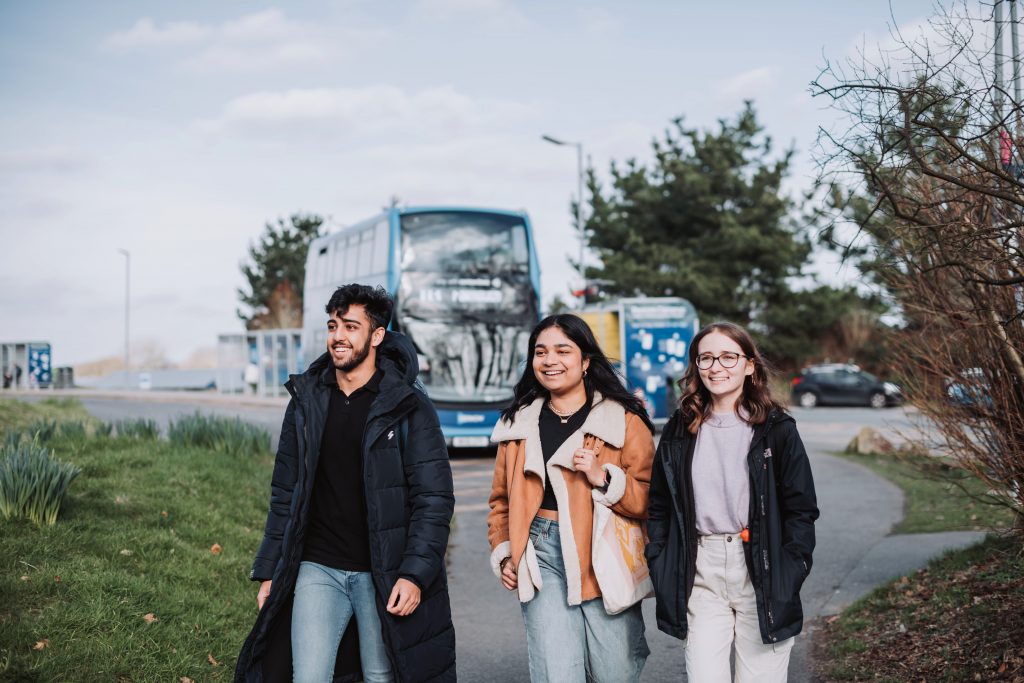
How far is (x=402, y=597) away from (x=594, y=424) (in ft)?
2.87

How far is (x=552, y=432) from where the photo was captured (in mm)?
3643

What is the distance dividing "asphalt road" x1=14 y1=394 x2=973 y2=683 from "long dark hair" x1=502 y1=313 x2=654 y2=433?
7.36 ft

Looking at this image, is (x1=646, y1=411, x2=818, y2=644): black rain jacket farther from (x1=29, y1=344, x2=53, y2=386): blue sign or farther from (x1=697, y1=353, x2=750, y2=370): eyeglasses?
(x1=29, y1=344, x2=53, y2=386): blue sign

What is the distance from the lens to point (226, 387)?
4303cm

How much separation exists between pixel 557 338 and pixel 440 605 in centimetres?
102

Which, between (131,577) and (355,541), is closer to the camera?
(355,541)

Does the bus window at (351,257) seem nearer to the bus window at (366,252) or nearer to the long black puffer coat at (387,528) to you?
the bus window at (366,252)

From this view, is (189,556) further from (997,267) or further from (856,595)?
(997,267)

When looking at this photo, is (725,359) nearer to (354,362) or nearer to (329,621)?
(354,362)

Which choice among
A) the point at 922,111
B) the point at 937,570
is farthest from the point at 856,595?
the point at 922,111

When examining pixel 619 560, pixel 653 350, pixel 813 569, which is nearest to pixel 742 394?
pixel 619 560

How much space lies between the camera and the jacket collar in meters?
3.54


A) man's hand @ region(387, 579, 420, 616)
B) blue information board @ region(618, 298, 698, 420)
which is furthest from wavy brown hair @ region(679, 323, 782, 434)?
blue information board @ region(618, 298, 698, 420)

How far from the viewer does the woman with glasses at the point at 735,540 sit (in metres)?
3.28
